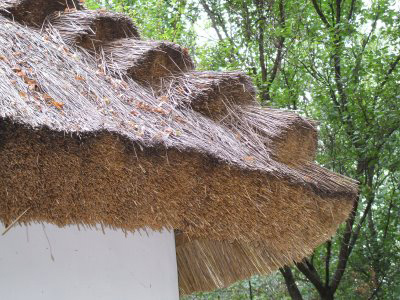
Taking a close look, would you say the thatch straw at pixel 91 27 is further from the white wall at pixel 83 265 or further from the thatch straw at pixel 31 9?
the white wall at pixel 83 265

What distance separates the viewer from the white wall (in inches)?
105

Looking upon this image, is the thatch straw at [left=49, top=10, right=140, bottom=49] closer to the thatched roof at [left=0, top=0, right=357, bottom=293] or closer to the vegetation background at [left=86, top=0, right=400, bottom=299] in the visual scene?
the thatched roof at [left=0, top=0, right=357, bottom=293]

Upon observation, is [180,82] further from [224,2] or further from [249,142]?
[224,2]

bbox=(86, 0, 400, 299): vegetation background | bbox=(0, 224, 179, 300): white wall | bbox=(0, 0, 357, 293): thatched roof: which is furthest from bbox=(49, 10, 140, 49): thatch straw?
bbox=(86, 0, 400, 299): vegetation background

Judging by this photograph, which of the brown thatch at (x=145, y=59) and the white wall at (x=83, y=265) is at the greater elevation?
the brown thatch at (x=145, y=59)

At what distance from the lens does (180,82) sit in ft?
11.3

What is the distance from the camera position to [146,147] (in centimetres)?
248

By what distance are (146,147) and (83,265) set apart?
2.73 ft

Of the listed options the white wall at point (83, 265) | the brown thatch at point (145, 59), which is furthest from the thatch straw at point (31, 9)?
the white wall at point (83, 265)

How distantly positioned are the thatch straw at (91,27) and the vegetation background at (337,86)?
2.96m

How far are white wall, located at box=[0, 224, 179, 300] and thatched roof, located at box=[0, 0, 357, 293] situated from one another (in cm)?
29

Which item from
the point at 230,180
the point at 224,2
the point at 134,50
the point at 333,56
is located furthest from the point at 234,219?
the point at 224,2

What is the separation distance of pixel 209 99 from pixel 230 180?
2.24 feet

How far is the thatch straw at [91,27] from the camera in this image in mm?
3480
